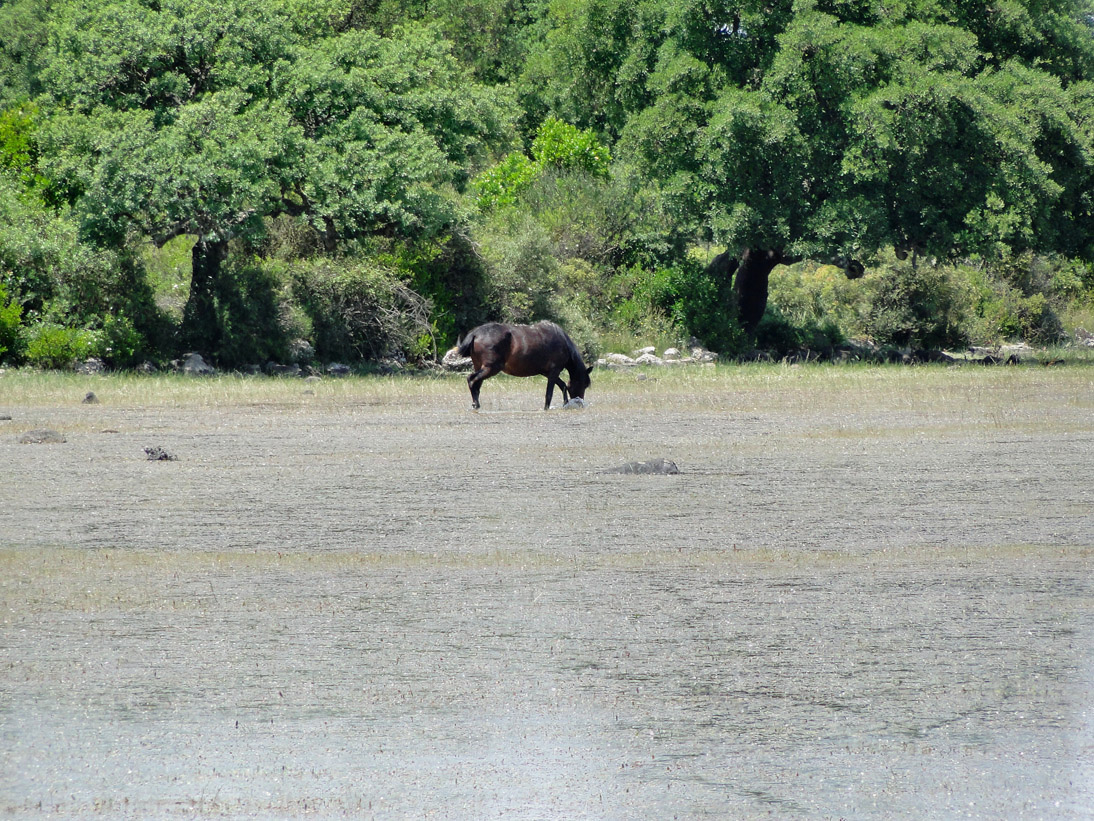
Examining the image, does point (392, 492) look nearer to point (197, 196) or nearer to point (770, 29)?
point (197, 196)

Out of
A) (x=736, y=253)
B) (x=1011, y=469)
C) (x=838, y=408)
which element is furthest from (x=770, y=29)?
(x=1011, y=469)

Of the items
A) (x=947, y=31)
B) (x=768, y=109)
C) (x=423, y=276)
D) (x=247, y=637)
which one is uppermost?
(x=947, y=31)

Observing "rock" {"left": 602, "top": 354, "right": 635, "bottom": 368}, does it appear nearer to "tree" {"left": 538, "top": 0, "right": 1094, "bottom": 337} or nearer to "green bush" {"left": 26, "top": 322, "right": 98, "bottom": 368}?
"tree" {"left": 538, "top": 0, "right": 1094, "bottom": 337}

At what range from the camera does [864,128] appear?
30.3 meters

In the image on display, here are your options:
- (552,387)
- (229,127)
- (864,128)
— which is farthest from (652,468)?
(864,128)

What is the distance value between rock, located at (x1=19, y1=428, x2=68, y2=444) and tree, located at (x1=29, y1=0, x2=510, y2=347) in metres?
9.53

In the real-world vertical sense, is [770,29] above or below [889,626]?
above

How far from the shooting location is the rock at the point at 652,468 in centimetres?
1408

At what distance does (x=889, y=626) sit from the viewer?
770 cm

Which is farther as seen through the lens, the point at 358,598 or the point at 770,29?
the point at 770,29

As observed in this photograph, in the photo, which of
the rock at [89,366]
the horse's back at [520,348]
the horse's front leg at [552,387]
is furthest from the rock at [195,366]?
the horse's front leg at [552,387]

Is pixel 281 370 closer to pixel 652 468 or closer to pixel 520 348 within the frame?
pixel 520 348

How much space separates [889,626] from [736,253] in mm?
26218

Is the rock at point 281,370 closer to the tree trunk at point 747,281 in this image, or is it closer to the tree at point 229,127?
the tree at point 229,127
